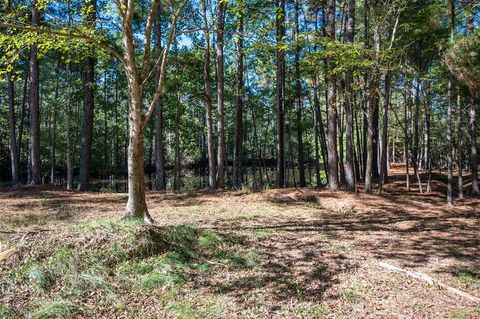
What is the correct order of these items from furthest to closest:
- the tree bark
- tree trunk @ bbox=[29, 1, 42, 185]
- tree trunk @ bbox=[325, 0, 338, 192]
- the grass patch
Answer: tree trunk @ bbox=[29, 1, 42, 185] → the tree bark → tree trunk @ bbox=[325, 0, 338, 192] → the grass patch

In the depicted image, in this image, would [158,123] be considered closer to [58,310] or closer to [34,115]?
[34,115]

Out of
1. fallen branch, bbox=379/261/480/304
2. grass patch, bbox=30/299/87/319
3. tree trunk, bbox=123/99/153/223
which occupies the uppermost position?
tree trunk, bbox=123/99/153/223

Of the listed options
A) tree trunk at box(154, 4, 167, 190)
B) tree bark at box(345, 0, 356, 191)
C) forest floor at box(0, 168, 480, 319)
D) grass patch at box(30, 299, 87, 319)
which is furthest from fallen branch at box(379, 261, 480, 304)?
tree trunk at box(154, 4, 167, 190)

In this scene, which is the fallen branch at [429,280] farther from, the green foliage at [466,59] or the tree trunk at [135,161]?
the green foliage at [466,59]

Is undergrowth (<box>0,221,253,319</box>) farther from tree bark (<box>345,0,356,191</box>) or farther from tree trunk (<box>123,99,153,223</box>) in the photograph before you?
tree bark (<box>345,0,356,191</box>)

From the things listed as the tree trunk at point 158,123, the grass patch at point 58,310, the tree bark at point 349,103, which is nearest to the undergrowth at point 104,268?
the grass patch at point 58,310

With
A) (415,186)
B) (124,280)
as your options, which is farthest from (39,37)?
(415,186)

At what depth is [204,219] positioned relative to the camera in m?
7.60

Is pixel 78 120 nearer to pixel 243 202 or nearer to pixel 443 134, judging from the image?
pixel 243 202

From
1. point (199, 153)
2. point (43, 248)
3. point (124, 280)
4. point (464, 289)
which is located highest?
point (199, 153)

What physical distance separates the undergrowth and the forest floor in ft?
0.05

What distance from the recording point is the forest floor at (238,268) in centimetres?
371

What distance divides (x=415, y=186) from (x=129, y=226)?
54.8 feet

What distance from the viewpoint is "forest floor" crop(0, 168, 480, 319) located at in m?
3.71
